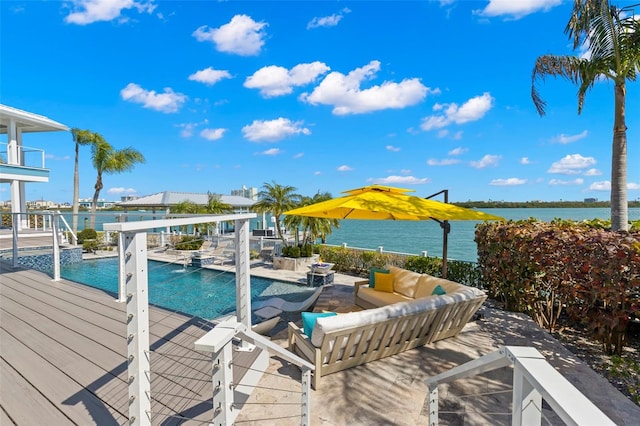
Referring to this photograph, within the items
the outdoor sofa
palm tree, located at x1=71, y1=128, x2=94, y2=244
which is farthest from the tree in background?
palm tree, located at x1=71, y1=128, x2=94, y2=244

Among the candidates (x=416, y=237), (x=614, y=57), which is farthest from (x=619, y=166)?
(x=416, y=237)

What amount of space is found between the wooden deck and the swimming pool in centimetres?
273

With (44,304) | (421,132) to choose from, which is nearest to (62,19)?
(44,304)

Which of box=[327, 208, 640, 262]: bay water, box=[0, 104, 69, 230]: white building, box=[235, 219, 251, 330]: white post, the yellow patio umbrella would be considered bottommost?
box=[327, 208, 640, 262]: bay water

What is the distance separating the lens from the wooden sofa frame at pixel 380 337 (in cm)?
360

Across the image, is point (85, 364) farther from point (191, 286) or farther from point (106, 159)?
point (106, 159)

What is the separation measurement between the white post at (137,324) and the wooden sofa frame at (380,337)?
78.7 inches

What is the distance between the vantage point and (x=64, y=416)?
2.22 meters

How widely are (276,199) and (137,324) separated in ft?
41.5

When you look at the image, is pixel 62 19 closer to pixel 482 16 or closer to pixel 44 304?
pixel 44 304

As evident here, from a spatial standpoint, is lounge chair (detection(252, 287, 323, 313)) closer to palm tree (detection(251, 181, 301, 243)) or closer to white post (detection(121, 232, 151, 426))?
white post (detection(121, 232, 151, 426))

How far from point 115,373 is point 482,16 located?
1228cm

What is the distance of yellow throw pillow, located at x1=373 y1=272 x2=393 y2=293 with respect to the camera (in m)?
6.52

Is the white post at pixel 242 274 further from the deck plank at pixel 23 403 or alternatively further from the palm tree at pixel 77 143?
the palm tree at pixel 77 143
